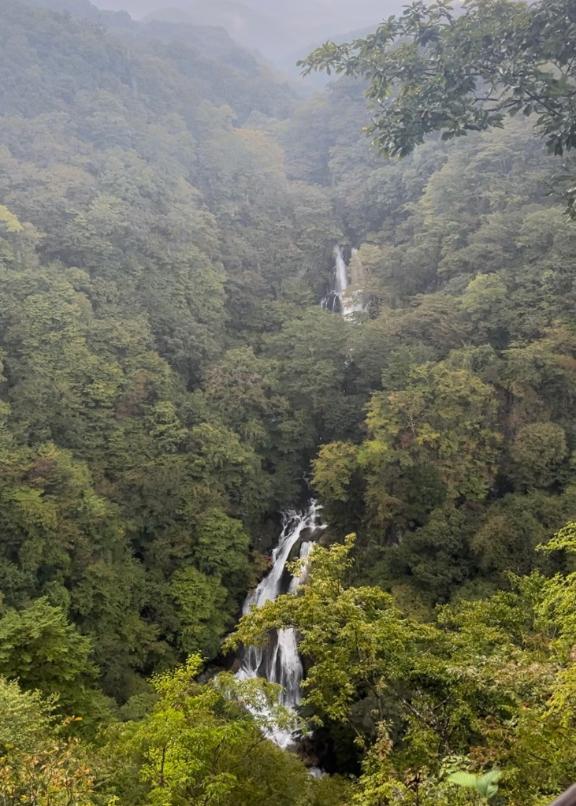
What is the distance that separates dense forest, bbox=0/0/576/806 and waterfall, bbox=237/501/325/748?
0.57m

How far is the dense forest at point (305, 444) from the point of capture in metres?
6.67

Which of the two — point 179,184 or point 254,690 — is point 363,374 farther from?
point 179,184

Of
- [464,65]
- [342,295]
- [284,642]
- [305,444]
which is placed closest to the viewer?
[464,65]

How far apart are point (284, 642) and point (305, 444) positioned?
822 cm

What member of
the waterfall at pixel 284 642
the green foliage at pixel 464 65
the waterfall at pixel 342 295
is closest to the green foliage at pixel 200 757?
the waterfall at pixel 284 642

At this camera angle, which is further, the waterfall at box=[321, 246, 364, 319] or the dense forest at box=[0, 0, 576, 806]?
the waterfall at box=[321, 246, 364, 319]

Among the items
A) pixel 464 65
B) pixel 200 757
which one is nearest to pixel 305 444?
pixel 200 757

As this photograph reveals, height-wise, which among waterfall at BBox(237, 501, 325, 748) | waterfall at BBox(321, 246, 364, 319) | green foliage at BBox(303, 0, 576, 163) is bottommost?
waterfall at BBox(237, 501, 325, 748)

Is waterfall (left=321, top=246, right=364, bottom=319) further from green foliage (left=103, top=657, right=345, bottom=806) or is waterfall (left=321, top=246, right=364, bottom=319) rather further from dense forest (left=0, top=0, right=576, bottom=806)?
green foliage (left=103, top=657, right=345, bottom=806)

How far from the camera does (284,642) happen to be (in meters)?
16.0

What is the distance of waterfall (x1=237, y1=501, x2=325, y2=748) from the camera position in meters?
14.8

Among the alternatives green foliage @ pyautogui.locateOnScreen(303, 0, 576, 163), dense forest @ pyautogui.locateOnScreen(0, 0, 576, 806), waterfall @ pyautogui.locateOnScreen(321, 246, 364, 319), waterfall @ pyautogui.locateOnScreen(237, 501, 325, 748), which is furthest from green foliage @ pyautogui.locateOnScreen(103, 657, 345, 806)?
waterfall @ pyautogui.locateOnScreen(321, 246, 364, 319)

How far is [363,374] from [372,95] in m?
14.5

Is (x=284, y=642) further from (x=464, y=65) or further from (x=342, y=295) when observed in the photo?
(x=342, y=295)
